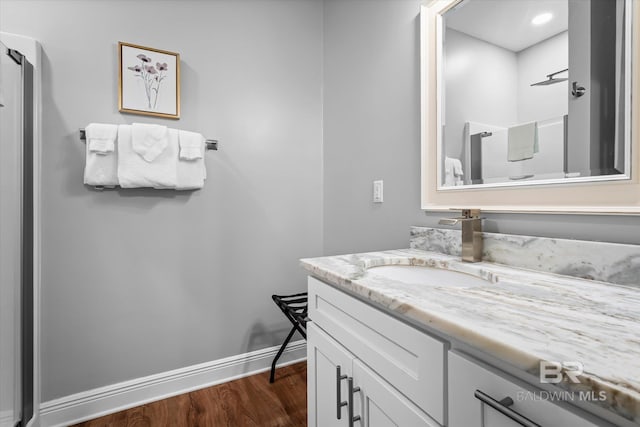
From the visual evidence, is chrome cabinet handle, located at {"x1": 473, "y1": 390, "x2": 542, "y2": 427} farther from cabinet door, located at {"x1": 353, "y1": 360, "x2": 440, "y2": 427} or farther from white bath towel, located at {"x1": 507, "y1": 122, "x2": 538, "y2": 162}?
white bath towel, located at {"x1": 507, "y1": 122, "x2": 538, "y2": 162}

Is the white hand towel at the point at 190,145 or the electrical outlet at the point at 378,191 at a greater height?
the white hand towel at the point at 190,145

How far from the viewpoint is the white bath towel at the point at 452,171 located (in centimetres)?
120

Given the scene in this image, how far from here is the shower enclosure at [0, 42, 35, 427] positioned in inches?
42.7

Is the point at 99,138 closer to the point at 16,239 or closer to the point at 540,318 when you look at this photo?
the point at 16,239

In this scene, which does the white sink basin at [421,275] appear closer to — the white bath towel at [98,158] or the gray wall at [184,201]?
the gray wall at [184,201]

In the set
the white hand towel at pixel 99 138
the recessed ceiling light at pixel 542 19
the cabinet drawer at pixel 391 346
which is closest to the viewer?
the cabinet drawer at pixel 391 346

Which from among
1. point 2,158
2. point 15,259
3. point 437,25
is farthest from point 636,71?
point 15,259

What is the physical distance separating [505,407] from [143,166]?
159cm

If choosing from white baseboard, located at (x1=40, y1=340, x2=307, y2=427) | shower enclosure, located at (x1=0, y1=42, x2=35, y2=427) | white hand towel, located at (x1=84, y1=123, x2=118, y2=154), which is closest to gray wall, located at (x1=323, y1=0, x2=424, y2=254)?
white baseboard, located at (x1=40, y1=340, x2=307, y2=427)

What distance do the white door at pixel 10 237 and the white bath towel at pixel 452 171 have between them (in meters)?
1.60

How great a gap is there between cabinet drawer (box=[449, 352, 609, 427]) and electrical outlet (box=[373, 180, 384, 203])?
1.11m

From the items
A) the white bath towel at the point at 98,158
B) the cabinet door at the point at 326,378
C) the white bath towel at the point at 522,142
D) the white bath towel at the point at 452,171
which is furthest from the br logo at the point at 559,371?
the white bath towel at the point at 98,158

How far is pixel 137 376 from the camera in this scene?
5.16 ft

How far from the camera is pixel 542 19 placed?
0.94 m
